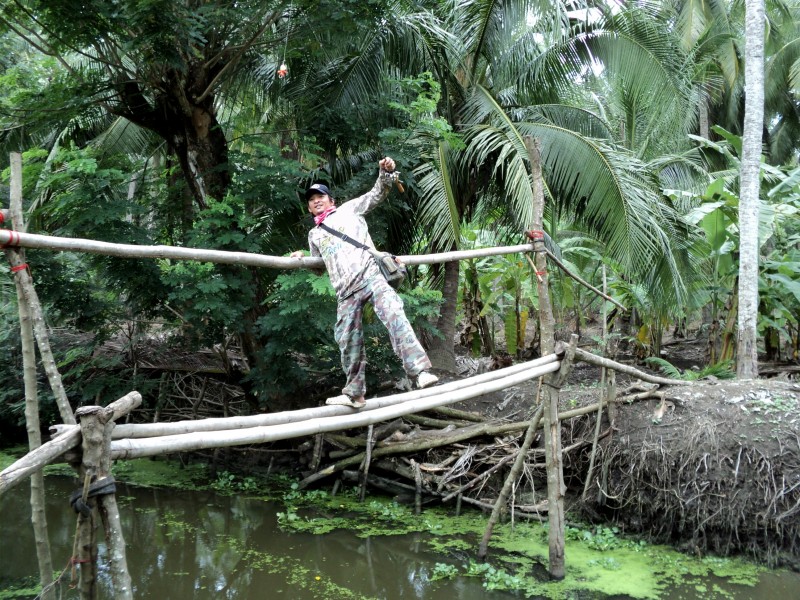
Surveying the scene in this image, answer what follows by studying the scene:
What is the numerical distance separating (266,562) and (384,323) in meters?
3.03

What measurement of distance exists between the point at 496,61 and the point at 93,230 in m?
5.06

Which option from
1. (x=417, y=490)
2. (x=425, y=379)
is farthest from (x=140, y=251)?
(x=417, y=490)

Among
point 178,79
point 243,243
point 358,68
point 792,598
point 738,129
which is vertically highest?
point 738,129

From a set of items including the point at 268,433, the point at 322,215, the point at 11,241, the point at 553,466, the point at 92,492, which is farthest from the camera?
the point at 553,466

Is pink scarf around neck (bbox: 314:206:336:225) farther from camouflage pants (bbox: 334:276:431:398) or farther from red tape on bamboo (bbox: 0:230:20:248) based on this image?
red tape on bamboo (bbox: 0:230:20:248)

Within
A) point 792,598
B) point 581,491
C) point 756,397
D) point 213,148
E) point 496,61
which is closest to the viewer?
point 792,598

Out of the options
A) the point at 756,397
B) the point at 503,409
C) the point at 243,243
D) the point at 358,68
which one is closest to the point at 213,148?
the point at 243,243

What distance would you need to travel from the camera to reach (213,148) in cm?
771

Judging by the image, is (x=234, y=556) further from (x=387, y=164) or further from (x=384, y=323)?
(x=387, y=164)

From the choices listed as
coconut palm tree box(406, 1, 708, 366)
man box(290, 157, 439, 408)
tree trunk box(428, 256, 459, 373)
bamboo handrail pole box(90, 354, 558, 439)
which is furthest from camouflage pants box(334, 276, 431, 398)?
tree trunk box(428, 256, 459, 373)

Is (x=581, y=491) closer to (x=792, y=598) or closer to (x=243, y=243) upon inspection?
(x=792, y=598)

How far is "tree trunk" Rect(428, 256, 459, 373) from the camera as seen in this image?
9.01 m

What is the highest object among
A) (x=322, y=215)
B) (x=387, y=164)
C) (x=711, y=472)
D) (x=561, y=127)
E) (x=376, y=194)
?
(x=561, y=127)

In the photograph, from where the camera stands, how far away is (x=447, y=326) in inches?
362
